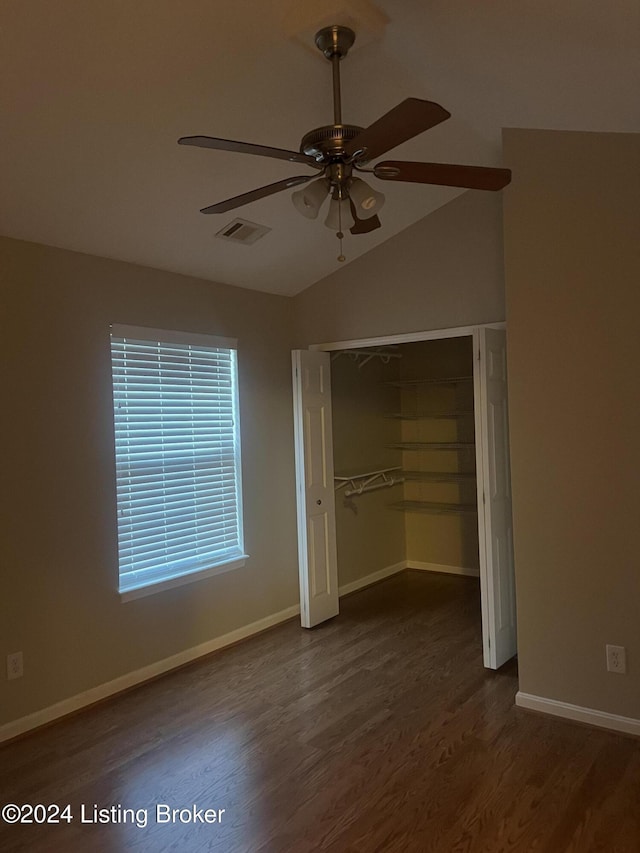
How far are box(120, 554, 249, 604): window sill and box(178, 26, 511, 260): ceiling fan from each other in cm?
244

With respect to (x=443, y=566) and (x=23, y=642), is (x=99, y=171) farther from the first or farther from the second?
(x=443, y=566)

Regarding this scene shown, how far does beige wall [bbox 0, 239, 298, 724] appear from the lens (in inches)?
126

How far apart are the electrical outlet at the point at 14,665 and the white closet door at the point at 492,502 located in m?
2.65

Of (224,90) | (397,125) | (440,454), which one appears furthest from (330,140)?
(440,454)

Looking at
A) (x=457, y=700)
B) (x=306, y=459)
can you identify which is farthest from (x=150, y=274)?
(x=457, y=700)

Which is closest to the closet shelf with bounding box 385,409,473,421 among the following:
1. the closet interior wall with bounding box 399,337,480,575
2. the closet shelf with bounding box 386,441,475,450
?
the closet interior wall with bounding box 399,337,480,575

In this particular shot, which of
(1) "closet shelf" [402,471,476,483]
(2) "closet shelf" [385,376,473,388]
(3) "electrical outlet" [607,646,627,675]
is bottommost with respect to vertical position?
(3) "electrical outlet" [607,646,627,675]

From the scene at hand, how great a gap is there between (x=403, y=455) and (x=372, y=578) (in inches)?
52.4

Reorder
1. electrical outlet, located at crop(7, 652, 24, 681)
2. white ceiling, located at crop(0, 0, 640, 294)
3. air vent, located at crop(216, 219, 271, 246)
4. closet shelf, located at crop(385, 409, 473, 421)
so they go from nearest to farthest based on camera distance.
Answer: white ceiling, located at crop(0, 0, 640, 294), electrical outlet, located at crop(7, 652, 24, 681), air vent, located at crop(216, 219, 271, 246), closet shelf, located at crop(385, 409, 473, 421)

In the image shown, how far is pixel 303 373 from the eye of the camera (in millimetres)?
4605

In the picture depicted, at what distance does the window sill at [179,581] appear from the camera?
3.73 meters

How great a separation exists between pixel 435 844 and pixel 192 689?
1849mm

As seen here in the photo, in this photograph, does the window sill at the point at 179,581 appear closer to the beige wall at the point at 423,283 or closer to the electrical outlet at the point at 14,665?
the electrical outlet at the point at 14,665

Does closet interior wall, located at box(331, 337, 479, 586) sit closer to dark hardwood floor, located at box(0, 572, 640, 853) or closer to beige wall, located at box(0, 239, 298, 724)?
beige wall, located at box(0, 239, 298, 724)
